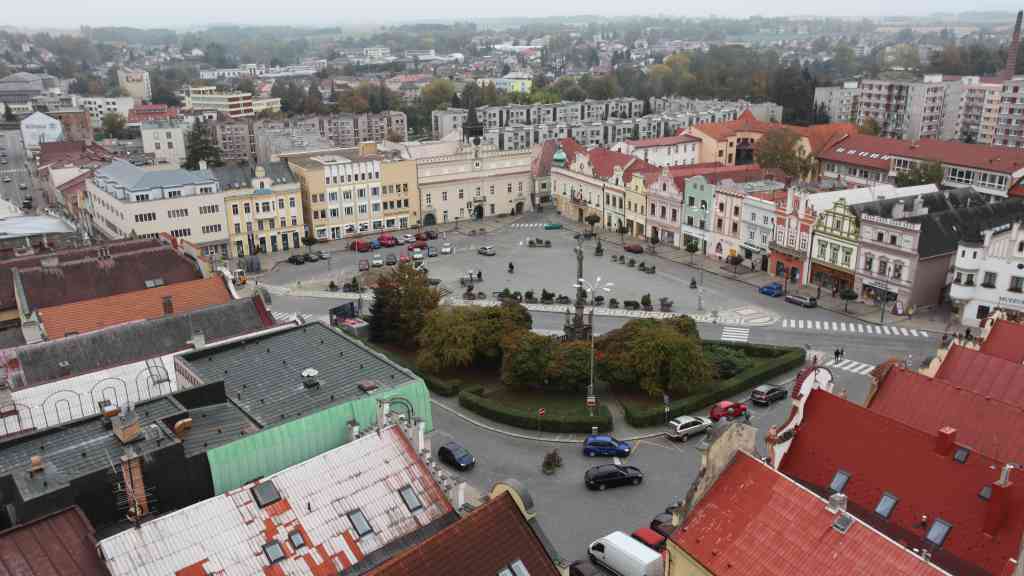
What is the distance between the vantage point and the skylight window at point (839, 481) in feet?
94.5

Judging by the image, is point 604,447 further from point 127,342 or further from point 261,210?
point 261,210

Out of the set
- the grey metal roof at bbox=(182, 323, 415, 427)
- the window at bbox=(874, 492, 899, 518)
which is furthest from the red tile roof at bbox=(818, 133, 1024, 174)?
the grey metal roof at bbox=(182, 323, 415, 427)

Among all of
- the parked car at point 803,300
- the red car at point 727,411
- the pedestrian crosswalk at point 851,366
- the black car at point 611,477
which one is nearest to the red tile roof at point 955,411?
the black car at point 611,477

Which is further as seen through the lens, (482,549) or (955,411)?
(955,411)

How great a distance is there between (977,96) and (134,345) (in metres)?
156

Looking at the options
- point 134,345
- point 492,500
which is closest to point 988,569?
point 492,500

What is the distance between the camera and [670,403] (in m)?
47.3

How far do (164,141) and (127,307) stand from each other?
98.4 metres

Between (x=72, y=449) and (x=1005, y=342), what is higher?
(x=72, y=449)

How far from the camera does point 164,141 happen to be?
132 meters

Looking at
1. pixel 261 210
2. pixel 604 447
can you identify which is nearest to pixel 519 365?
pixel 604 447

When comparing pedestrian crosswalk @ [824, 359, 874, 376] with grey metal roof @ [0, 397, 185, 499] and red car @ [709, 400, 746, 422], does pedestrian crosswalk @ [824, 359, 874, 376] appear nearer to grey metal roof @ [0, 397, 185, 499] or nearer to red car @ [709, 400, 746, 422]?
red car @ [709, 400, 746, 422]

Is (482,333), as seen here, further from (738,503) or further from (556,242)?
(556,242)

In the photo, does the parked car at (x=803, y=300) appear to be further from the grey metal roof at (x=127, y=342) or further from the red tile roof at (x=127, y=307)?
the red tile roof at (x=127, y=307)
